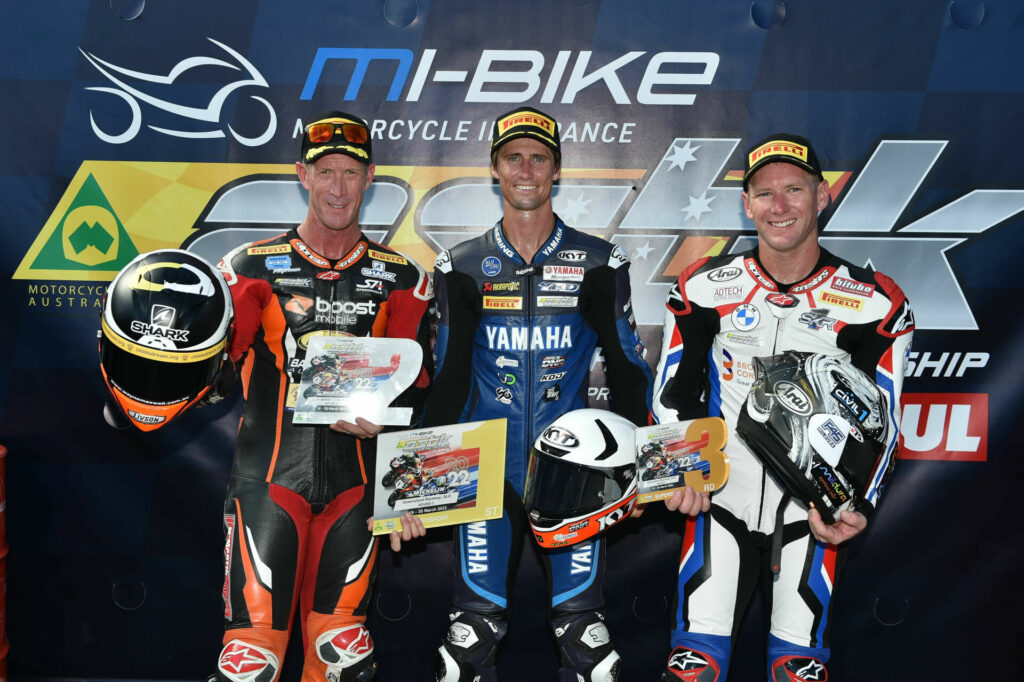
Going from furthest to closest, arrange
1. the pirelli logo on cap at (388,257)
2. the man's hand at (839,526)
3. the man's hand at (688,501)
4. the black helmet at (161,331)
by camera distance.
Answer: the pirelli logo on cap at (388,257) < the man's hand at (688,501) < the man's hand at (839,526) < the black helmet at (161,331)

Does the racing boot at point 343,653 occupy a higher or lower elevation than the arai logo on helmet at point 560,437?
lower

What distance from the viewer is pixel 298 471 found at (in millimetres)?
2787

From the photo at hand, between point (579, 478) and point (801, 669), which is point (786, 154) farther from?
point (801, 669)

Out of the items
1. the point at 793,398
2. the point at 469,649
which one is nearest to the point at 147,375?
the point at 469,649

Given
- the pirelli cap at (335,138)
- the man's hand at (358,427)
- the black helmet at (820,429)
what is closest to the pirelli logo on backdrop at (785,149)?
the black helmet at (820,429)

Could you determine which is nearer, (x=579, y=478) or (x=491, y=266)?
(x=579, y=478)

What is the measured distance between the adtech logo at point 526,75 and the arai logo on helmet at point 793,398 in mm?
1842

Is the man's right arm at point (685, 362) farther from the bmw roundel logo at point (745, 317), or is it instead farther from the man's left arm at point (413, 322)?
the man's left arm at point (413, 322)

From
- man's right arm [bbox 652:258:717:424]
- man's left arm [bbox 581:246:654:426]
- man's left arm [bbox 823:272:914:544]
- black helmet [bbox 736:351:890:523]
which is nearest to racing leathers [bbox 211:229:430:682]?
Result: man's left arm [bbox 581:246:654:426]

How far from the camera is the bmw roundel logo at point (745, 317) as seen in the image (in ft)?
8.73

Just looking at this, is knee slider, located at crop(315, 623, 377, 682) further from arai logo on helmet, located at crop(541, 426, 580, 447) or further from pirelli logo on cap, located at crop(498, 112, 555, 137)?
pirelli logo on cap, located at crop(498, 112, 555, 137)

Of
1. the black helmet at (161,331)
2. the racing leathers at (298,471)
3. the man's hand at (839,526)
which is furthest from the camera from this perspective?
the racing leathers at (298,471)

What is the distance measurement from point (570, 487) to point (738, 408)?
0.63 m

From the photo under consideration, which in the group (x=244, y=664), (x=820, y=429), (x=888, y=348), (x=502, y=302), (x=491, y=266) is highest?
(x=491, y=266)
